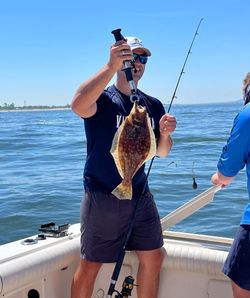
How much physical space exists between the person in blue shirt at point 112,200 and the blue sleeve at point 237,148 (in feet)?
2.07

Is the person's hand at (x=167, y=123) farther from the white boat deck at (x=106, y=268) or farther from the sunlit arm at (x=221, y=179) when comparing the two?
the white boat deck at (x=106, y=268)

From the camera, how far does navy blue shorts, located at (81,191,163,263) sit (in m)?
3.23

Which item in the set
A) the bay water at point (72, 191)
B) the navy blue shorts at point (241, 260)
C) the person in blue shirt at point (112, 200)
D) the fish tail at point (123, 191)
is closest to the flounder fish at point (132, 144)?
the fish tail at point (123, 191)

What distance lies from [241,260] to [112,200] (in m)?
0.98

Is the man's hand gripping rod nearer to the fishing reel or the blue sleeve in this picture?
the blue sleeve

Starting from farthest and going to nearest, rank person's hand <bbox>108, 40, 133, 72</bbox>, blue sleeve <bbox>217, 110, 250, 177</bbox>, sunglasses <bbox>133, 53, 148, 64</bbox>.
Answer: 1. sunglasses <bbox>133, 53, 148, 64</bbox>
2. person's hand <bbox>108, 40, 133, 72</bbox>
3. blue sleeve <bbox>217, 110, 250, 177</bbox>

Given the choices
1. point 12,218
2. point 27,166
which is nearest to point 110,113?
point 12,218

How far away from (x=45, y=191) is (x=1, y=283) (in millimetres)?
7782

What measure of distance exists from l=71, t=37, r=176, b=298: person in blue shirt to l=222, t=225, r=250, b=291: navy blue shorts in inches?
33.8

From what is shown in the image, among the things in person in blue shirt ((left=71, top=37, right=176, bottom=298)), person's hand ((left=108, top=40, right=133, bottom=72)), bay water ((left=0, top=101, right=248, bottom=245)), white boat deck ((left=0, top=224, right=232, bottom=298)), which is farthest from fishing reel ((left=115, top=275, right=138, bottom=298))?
bay water ((left=0, top=101, right=248, bottom=245))

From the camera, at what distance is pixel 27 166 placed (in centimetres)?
1520

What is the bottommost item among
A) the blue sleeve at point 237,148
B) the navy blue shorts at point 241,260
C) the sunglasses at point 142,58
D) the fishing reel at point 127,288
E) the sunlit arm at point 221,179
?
the fishing reel at point 127,288

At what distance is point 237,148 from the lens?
2480 millimetres

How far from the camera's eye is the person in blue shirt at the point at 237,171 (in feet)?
8.07
